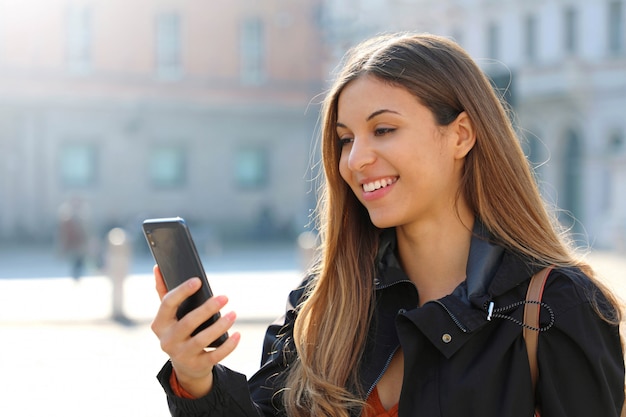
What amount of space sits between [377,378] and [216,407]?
426mm

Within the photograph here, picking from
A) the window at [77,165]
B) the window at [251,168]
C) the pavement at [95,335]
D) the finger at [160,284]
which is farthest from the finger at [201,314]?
the window at [251,168]

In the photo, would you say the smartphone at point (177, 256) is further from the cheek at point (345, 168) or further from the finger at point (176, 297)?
the cheek at point (345, 168)

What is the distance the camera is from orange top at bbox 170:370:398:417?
2654 mm

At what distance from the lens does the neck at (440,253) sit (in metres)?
2.89

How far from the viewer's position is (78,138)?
115 feet

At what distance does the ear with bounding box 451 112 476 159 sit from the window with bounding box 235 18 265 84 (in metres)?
35.8

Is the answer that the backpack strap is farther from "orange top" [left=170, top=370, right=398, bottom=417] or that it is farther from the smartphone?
the smartphone

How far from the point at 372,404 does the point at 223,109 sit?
116ft

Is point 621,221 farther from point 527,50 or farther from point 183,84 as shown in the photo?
point 183,84

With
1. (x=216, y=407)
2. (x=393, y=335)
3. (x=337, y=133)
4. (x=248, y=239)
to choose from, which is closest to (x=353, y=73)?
(x=337, y=133)

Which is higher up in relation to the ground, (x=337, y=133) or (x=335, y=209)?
(x=337, y=133)

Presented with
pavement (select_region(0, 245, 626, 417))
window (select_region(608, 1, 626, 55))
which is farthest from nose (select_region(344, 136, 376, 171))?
window (select_region(608, 1, 626, 55))

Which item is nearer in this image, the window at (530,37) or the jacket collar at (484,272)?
the jacket collar at (484,272)

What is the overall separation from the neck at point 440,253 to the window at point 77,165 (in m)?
33.1
